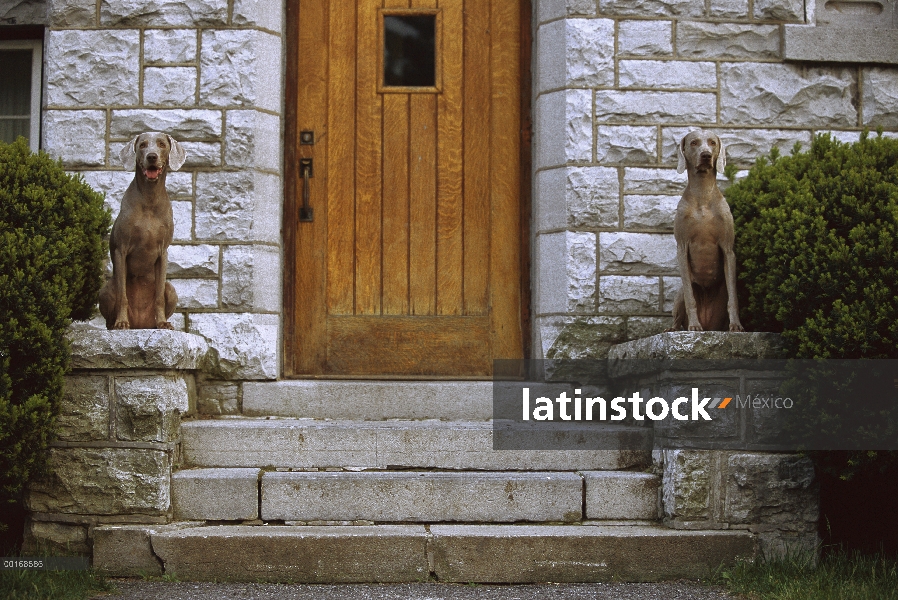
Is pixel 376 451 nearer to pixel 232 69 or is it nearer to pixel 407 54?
pixel 232 69

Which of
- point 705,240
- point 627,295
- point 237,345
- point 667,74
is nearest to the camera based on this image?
point 705,240

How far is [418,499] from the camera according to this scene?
4.53 meters

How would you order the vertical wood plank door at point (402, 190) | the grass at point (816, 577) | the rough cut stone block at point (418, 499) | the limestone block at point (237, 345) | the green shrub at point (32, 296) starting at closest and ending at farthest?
the grass at point (816, 577), the green shrub at point (32, 296), the rough cut stone block at point (418, 499), the limestone block at point (237, 345), the vertical wood plank door at point (402, 190)

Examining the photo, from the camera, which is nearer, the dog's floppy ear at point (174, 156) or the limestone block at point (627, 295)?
the dog's floppy ear at point (174, 156)

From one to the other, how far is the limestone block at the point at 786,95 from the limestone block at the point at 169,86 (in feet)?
10.8

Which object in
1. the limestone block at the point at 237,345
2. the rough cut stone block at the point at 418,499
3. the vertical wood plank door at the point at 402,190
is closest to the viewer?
the rough cut stone block at the point at 418,499

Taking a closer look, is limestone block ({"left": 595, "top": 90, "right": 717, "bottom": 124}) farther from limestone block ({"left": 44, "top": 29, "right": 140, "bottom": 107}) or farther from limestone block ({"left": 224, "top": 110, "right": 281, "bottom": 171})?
limestone block ({"left": 44, "top": 29, "right": 140, "bottom": 107})

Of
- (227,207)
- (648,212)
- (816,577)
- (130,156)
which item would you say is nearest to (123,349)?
(130,156)

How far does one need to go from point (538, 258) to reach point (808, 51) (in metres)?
2.13

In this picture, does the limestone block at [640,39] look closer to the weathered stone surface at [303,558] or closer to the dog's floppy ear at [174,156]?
the dog's floppy ear at [174,156]

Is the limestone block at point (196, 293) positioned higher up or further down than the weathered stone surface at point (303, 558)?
higher up

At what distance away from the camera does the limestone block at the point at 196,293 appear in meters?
5.64

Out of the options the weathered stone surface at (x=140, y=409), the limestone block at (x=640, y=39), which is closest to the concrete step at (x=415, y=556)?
the weathered stone surface at (x=140, y=409)

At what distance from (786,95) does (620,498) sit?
2.88m
